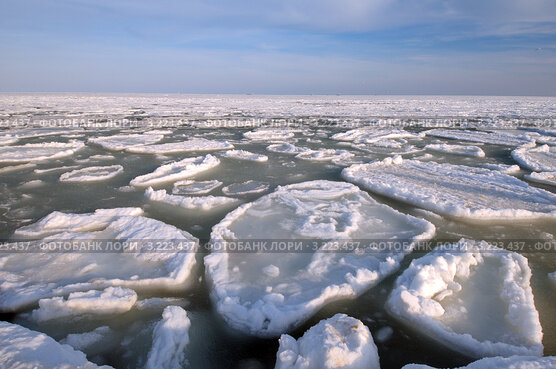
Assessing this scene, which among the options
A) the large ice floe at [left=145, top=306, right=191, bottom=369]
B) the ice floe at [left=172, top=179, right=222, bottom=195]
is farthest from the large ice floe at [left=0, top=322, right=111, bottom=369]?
the ice floe at [left=172, top=179, right=222, bottom=195]

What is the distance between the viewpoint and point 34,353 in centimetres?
174

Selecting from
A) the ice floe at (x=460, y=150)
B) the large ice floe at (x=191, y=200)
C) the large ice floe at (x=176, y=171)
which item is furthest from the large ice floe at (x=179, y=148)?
the ice floe at (x=460, y=150)

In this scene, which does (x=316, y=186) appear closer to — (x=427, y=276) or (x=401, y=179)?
(x=401, y=179)

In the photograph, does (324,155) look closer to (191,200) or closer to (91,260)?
(191,200)

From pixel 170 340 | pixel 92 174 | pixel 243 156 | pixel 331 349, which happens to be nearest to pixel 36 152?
pixel 92 174

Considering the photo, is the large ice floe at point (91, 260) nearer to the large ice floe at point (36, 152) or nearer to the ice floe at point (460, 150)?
the large ice floe at point (36, 152)

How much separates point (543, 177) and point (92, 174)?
8.53m

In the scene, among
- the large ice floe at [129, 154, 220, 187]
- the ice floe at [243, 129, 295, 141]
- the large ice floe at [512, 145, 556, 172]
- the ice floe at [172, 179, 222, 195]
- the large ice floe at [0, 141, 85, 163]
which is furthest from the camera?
the ice floe at [243, 129, 295, 141]

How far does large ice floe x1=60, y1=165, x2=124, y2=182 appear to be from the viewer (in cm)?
557

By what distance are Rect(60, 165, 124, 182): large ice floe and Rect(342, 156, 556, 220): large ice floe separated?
449 centimetres

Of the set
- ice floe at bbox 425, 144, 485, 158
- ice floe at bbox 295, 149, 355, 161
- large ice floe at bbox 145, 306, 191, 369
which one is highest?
ice floe at bbox 425, 144, 485, 158

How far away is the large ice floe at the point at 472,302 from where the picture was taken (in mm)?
2059

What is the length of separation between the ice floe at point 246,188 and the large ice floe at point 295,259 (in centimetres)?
52

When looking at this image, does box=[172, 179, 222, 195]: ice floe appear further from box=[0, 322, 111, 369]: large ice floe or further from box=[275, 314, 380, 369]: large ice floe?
box=[275, 314, 380, 369]: large ice floe
